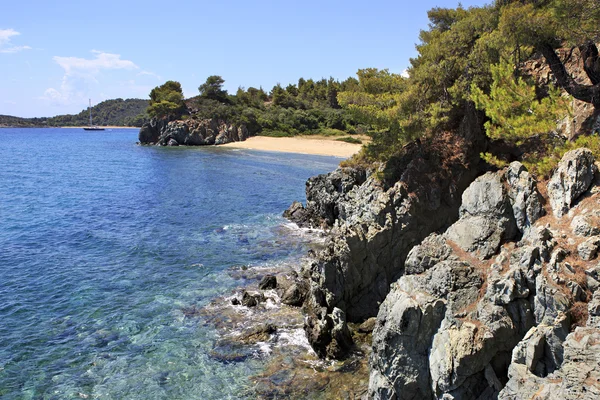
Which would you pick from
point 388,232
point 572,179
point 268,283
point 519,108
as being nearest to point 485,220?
Result: point 572,179

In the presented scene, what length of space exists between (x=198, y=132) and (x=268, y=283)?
9232cm

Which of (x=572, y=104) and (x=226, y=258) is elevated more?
(x=572, y=104)

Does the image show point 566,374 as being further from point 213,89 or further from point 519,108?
point 213,89

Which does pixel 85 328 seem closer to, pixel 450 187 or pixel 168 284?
pixel 168 284

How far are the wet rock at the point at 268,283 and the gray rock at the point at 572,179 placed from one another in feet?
54.3

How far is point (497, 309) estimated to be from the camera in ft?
42.8

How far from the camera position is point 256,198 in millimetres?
52062

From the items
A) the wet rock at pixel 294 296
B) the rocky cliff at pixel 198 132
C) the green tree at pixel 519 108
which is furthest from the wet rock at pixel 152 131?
the green tree at pixel 519 108

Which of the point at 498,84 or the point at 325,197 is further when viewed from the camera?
the point at 325,197

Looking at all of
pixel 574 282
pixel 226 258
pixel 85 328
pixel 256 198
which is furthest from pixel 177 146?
pixel 574 282

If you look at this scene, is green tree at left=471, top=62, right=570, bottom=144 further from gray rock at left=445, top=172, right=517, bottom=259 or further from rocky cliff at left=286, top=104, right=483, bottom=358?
rocky cliff at left=286, top=104, right=483, bottom=358

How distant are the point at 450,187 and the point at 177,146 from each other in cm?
9772

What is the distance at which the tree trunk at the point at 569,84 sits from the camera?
758 inches

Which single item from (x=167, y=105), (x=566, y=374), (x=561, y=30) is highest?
(x=167, y=105)
